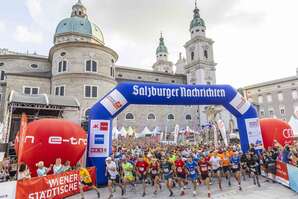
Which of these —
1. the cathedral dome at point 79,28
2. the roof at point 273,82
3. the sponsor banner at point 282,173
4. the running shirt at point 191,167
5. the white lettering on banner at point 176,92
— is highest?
the cathedral dome at point 79,28

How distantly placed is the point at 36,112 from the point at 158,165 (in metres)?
16.3

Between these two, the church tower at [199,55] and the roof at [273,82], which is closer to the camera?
the church tower at [199,55]

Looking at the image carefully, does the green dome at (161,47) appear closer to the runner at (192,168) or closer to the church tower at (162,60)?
the church tower at (162,60)

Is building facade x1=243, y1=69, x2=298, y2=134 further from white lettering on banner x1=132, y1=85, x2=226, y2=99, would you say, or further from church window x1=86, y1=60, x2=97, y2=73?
white lettering on banner x1=132, y1=85, x2=226, y2=99

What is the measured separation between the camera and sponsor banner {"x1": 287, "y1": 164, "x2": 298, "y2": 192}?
396 inches

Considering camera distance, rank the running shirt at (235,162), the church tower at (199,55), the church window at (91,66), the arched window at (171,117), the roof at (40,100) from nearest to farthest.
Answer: the running shirt at (235,162)
the roof at (40,100)
the church window at (91,66)
the arched window at (171,117)
the church tower at (199,55)

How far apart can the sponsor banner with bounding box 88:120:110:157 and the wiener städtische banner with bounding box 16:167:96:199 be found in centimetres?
160

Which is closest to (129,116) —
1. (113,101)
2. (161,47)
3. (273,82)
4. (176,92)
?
(176,92)

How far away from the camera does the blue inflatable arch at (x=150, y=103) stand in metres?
12.3

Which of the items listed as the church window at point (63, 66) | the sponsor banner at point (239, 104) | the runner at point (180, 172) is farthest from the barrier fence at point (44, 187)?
the church window at point (63, 66)

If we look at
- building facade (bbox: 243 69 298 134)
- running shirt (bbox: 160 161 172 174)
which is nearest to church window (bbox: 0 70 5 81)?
running shirt (bbox: 160 161 172 174)

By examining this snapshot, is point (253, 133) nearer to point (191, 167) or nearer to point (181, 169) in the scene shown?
point (191, 167)

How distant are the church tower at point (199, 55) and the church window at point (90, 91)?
74.1 ft

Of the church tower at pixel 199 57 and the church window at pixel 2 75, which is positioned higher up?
the church tower at pixel 199 57
